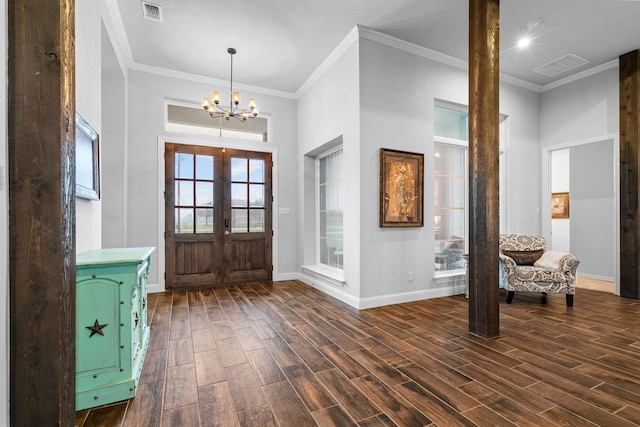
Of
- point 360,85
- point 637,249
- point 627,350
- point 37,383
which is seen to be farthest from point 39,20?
point 637,249

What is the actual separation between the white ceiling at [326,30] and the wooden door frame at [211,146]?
1.09m

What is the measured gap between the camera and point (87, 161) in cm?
240

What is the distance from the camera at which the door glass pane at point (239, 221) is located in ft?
17.1

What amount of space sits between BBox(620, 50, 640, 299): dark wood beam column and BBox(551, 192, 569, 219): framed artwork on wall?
2.18 metres

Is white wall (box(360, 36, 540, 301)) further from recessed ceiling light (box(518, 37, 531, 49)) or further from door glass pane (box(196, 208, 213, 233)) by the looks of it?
door glass pane (box(196, 208, 213, 233))

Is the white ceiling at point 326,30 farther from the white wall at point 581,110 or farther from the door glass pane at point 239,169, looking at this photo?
the door glass pane at point 239,169

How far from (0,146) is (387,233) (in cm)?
351

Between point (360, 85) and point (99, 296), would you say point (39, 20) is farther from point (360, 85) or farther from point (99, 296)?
point (360, 85)

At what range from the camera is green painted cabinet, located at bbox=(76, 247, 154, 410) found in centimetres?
183

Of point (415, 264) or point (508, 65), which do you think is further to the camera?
point (508, 65)

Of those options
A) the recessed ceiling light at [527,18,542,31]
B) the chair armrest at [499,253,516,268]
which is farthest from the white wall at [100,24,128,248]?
the recessed ceiling light at [527,18,542,31]

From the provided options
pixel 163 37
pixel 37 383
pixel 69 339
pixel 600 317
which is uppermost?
pixel 163 37

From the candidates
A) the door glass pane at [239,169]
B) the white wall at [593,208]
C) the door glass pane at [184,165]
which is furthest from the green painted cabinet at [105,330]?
the white wall at [593,208]

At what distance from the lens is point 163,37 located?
154 inches
